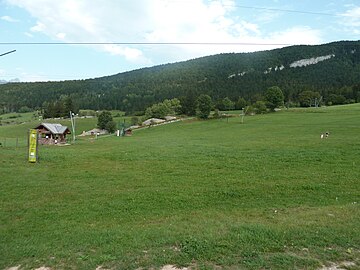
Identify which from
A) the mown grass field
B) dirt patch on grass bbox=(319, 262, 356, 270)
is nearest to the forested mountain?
the mown grass field

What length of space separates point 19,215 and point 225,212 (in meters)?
7.05

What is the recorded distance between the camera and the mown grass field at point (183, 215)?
7406mm

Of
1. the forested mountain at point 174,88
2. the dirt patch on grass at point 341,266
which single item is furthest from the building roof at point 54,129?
the forested mountain at point 174,88

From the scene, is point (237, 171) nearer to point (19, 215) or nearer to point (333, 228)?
point (333, 228)

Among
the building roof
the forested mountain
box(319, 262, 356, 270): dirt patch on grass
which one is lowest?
the building roof

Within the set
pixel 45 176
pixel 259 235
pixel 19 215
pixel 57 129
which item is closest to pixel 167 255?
pixel 259 235

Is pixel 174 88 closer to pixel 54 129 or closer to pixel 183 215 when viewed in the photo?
pixel 54 129

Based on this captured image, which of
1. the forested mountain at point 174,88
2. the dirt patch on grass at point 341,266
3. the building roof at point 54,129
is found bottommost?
the building roof at point 54,129

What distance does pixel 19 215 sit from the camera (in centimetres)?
1113

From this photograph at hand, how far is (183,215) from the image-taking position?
1089cm

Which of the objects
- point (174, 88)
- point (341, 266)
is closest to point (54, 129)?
point (341, 266)

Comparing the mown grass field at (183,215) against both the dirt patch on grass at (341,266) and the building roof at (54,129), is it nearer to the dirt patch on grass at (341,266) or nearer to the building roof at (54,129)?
the dirt patch on grass at (341,266)

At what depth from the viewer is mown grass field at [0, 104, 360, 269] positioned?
7.41 metres

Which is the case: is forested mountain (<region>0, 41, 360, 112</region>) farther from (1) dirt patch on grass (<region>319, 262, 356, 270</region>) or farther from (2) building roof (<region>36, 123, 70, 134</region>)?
(1) dirt patch on grass (<region>319, 262, 356, 270</region>)
